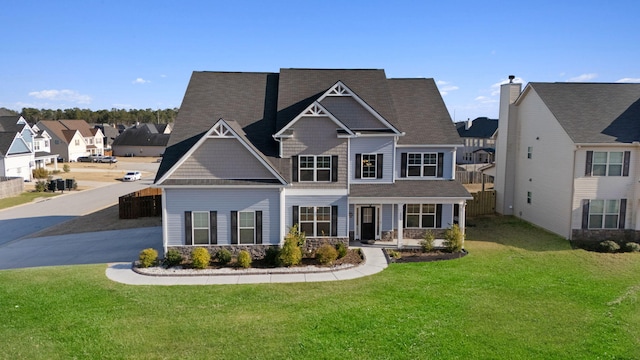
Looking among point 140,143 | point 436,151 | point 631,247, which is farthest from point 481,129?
point 140,143

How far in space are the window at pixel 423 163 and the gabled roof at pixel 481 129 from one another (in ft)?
156

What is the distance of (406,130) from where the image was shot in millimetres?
24625

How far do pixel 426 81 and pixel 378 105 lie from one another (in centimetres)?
526

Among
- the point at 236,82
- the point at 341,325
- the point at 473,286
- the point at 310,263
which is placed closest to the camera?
the point at 341,325

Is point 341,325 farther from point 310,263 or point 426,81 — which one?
point 426,81

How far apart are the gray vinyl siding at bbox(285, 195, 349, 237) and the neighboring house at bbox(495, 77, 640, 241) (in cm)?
1251

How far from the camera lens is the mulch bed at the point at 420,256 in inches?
824

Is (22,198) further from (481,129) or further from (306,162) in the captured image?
(481,129)

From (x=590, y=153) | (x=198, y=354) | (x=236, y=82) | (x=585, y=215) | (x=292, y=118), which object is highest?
(x=236, y=82)

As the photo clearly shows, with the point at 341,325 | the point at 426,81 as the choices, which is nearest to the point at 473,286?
the point at 341,325

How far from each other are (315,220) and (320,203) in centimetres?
87

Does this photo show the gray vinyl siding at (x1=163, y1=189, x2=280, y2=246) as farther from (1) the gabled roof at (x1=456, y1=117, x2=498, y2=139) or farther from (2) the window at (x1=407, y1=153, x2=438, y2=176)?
(1) the gabled roof at (x1=456, y1=117, x2=498, y2=139)

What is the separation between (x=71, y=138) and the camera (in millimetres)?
78938

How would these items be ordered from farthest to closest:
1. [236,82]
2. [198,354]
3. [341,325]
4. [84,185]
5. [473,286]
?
1. [84,185]
2. [236,82]
3. [473,286]
4. [341,325]
5. [198,354]
